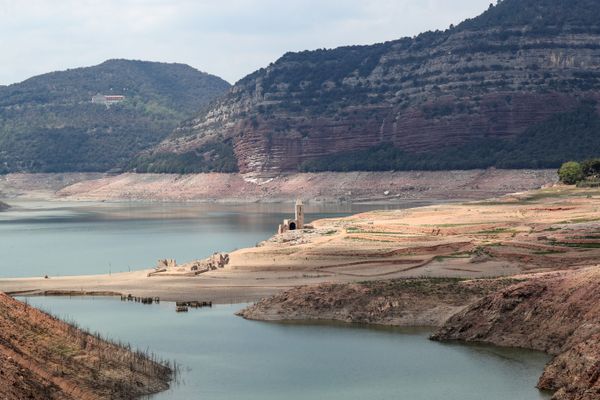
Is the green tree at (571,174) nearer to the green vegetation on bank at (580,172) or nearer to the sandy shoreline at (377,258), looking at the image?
the green vegetation on bank at (580,172)

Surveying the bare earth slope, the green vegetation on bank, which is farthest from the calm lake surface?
the green vegetation on bank

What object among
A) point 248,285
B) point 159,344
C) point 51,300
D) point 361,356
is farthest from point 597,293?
point 51,300

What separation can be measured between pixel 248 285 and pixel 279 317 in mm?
13790

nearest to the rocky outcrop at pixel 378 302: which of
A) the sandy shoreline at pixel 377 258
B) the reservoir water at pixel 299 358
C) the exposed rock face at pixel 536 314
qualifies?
the reservoir water at pixel 299 358

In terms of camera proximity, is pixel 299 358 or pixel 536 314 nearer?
pixel 299 358

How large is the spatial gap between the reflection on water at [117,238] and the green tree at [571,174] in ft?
119

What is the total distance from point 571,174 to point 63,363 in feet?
374

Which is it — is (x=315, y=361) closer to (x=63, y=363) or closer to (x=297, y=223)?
(x=63, y=363)

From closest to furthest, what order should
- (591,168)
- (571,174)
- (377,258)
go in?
1. (377,258)
2. (571,174)
3. (591,168)

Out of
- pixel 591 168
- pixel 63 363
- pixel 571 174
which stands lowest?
pixel 63 363

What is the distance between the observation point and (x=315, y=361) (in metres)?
48.1

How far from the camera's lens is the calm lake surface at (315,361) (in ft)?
138

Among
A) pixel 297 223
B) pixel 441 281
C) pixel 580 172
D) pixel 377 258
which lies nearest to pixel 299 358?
pixel 441 281

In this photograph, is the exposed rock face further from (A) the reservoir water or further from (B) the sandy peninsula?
(A) the reservoir water
